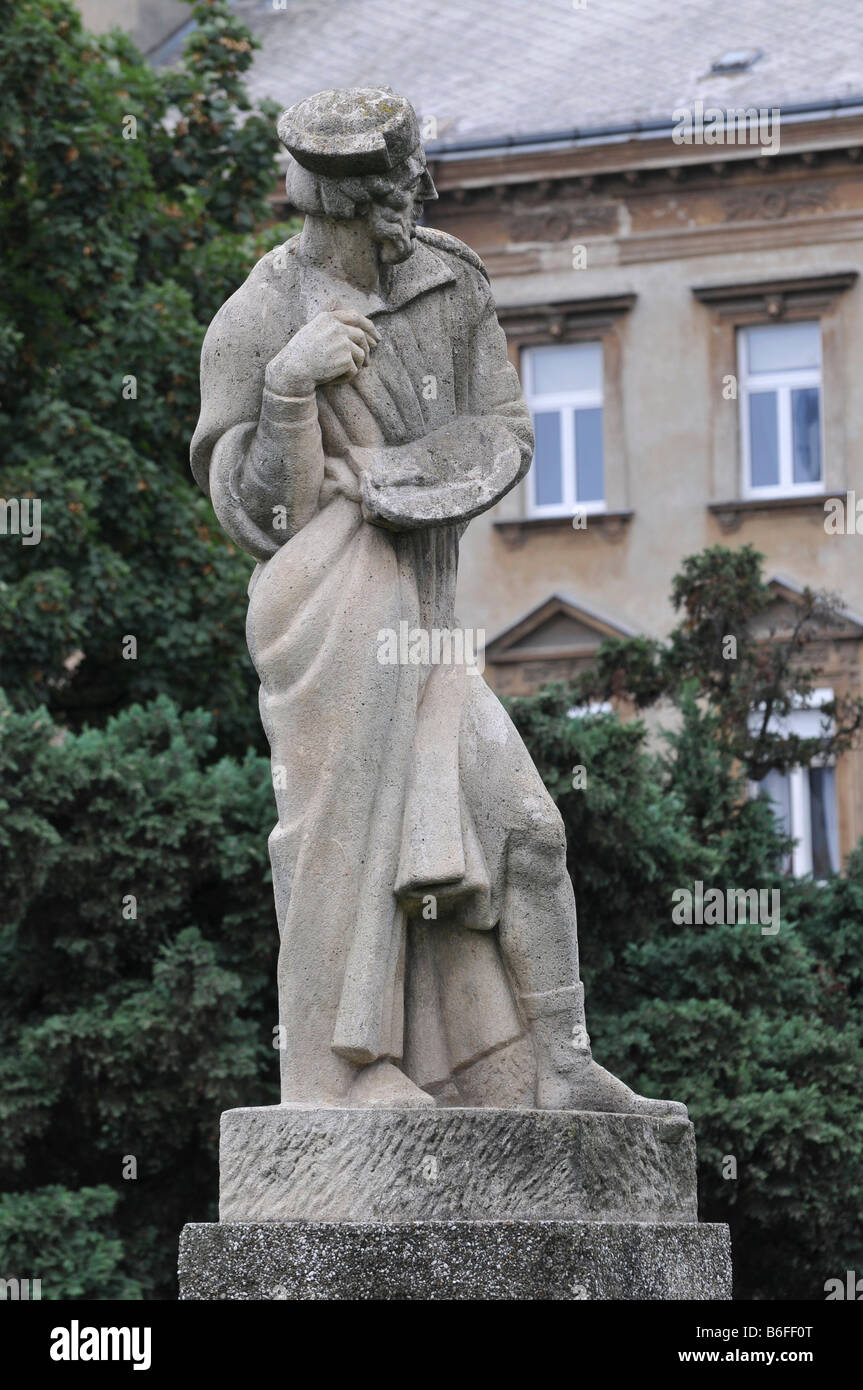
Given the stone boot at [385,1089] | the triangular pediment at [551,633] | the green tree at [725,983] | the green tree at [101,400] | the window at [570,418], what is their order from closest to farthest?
the stone boot at [385,1089], the green tree at [725,983], the green tree at [101,400], the triangular pediment at [551,633], the window at [570,418]

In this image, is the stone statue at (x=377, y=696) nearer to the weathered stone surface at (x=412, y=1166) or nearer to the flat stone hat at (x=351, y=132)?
the flat stone hat at (x=351, y=132)

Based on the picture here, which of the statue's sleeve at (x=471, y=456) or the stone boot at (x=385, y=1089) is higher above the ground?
the statue's sleeve at (x=471, y=456)

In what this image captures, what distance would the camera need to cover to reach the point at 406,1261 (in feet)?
22.4

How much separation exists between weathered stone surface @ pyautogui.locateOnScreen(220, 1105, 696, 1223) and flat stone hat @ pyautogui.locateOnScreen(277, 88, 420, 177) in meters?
2.42

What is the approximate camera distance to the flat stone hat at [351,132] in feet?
24.2

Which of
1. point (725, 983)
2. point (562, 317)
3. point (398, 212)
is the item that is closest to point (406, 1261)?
point (398, 212)

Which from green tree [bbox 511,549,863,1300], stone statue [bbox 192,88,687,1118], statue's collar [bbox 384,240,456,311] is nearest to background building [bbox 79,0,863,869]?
green tree [bbox 511,549,863,1300]

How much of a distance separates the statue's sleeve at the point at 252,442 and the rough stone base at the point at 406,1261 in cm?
183

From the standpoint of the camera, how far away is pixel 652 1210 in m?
7.33

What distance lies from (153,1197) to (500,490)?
9300 millimetres

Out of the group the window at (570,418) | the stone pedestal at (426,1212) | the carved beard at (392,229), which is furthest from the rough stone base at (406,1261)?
the window at (570,418)

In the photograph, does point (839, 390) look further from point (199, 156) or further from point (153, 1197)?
point (153, 1197)

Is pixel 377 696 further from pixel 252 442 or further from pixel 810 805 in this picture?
pixel 810 805

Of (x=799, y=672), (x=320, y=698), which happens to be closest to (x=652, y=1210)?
(x=320, y=698)
